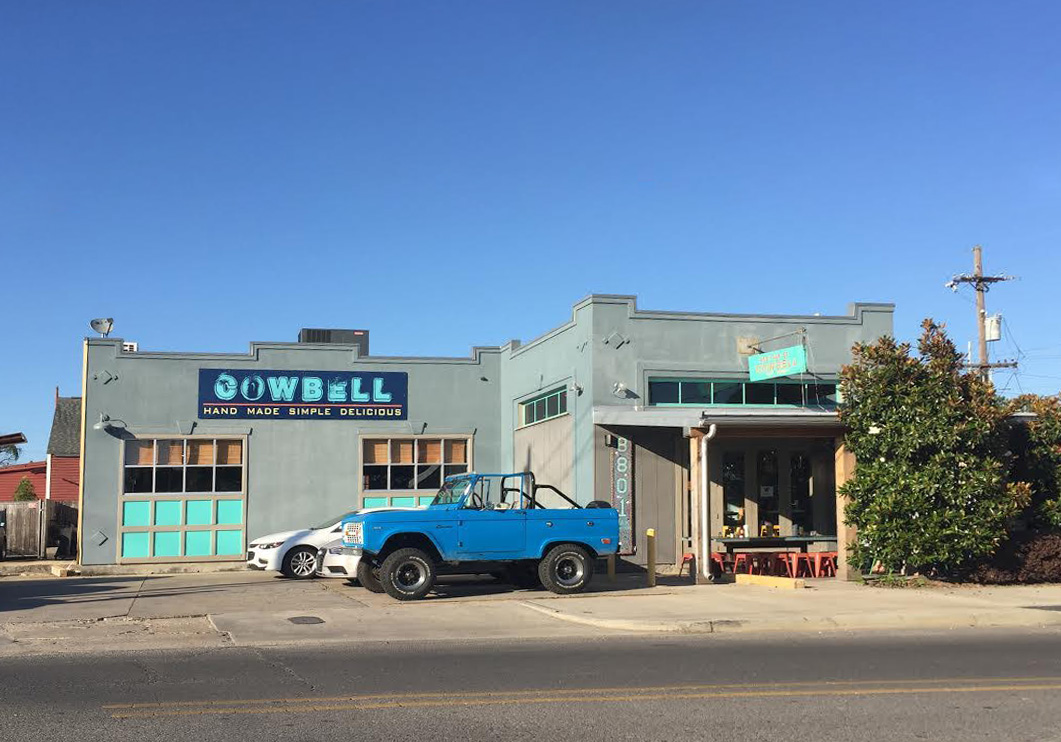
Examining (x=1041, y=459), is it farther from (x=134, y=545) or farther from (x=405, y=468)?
(x=134, y=545)

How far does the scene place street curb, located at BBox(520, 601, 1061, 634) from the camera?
546 inches

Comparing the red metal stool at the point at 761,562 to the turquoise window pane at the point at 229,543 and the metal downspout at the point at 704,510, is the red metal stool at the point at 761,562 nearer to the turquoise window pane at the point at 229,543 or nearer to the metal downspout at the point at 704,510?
the metal downspout at the point at 704,510

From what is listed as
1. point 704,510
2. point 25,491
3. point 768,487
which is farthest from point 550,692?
point 25,491

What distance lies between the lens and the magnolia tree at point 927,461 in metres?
18.3

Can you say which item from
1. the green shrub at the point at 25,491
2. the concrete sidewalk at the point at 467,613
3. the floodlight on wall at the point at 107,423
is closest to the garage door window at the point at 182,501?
the floodlight on wall at the point at 107,423

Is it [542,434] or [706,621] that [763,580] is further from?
[542,434]

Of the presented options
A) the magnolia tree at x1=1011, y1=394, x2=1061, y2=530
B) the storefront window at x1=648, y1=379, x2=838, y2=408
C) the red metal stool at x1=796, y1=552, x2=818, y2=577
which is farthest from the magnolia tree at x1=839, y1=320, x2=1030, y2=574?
the storefront window at x1=648, y1=379, x2=838, y2=408

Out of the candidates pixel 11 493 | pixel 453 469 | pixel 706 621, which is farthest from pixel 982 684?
pixel 11 493

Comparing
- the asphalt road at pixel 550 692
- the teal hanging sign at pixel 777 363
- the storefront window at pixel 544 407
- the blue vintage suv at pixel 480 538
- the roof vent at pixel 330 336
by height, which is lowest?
the asphalt road at pixel 550 692

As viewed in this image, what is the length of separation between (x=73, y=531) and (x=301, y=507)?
7053 millimetres

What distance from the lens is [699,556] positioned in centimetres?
1980

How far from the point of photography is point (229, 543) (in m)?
25.6

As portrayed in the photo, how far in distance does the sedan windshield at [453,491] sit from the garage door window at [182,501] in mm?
8262

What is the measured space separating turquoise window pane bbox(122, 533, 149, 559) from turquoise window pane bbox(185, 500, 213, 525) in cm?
110
